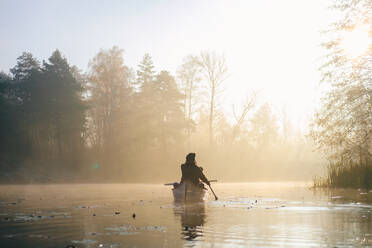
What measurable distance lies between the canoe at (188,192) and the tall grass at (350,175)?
32.2 ft

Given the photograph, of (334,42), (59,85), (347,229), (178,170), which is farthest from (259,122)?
(347,229)

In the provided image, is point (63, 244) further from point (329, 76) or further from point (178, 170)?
point (178, 170)

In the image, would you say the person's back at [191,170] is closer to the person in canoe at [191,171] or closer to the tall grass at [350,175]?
the person in canoe at [191,171]

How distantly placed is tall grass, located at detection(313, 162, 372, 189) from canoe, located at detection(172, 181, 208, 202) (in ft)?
32.2

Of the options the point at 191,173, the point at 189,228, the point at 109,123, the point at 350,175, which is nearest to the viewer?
the point at 189,228

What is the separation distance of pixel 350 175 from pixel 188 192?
11.8 meters

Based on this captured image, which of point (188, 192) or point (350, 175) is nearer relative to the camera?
point (188, 192)

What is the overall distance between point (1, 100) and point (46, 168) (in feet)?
34.4

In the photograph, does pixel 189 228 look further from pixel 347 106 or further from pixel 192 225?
pixel 347 106

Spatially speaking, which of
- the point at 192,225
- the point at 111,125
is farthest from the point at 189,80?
the point at 192,225

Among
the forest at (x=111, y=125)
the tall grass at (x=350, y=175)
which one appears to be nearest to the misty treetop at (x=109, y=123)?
the forest at (x=111, y=125)

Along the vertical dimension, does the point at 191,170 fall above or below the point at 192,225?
above

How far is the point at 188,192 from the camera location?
833 inches

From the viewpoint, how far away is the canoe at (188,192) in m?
20.8
